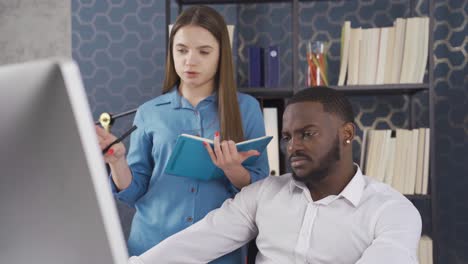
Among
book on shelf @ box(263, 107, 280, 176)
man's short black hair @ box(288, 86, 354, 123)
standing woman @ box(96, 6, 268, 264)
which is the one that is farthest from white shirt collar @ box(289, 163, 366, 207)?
book on shelf @ box(263, 107, 280, 176)

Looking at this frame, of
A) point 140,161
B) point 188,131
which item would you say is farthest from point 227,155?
point 140,161

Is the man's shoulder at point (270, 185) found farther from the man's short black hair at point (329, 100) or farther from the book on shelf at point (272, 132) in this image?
the book on shelf at point (272, 132)

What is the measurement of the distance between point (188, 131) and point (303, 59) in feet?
4.06

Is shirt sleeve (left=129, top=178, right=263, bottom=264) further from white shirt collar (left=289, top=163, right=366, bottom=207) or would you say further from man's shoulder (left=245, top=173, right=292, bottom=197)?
white shirt collar (left=289, top=163, right=366, bottom=207)

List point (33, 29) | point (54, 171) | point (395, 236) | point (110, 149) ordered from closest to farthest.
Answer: point (54, 171) → point (395, 236) → point (110, 149) → point (33, 29)

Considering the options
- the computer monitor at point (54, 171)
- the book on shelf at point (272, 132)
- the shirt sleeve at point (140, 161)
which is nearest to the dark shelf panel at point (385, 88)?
the book on shelf at point (272, 132)

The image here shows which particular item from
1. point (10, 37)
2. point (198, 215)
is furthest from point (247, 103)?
point (10, 37)

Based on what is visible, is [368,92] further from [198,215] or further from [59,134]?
[59,134]

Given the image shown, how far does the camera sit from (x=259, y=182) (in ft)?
4.88

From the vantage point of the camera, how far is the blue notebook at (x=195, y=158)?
1.36m

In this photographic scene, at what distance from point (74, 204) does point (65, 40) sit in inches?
103

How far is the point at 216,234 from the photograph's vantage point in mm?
1435

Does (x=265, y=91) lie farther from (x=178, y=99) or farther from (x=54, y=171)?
(x=54, y=171)

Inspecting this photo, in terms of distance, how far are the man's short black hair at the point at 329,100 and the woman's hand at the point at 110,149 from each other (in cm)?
47
